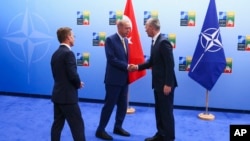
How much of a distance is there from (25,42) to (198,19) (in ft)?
10.1

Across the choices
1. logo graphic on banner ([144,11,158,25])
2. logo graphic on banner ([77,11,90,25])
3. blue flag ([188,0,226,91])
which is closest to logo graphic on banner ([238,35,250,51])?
blue flag ([188,0,226,91])

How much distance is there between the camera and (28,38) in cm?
577

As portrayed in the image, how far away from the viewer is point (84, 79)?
5.64 metres

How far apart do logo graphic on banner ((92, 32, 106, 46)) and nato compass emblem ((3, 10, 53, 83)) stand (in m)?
0.81

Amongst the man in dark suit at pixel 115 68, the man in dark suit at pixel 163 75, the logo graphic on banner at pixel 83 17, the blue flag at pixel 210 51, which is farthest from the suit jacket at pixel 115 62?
the logo graphic on banner at pixel 83 17

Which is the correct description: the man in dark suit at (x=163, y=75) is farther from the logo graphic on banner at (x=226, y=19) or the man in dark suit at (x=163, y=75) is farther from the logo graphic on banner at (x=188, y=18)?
the logo graphic on banner at (x=226, y=19)

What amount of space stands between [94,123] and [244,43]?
8.59 feet

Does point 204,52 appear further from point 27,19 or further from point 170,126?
point 27,19

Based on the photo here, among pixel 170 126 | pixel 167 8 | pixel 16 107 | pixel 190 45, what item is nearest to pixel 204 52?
pixel 190 45

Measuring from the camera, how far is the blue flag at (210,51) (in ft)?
15.5

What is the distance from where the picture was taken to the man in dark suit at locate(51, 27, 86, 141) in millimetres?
2873

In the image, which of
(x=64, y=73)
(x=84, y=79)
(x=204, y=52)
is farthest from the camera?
(x=84, y=79)

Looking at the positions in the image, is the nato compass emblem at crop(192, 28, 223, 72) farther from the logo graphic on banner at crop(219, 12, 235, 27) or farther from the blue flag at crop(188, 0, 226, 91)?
the logo graphic on banner at crop(219, 12, 235, 27)

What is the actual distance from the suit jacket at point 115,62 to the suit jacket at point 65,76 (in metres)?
0.81
